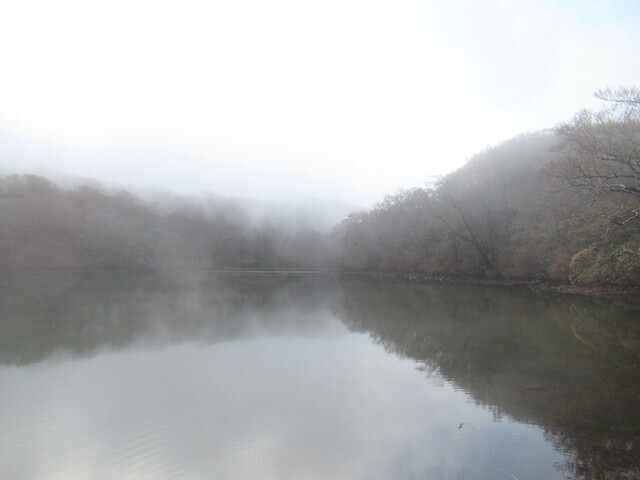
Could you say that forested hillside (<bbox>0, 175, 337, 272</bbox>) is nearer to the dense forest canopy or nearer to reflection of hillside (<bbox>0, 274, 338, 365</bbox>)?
the dense forest canopy

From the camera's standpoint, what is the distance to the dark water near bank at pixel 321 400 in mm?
5477

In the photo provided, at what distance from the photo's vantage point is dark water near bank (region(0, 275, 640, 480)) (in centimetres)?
548

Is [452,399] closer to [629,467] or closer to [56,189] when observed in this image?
[629,467]

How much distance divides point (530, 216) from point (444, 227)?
9853 mm

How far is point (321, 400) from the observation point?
25.9 ft

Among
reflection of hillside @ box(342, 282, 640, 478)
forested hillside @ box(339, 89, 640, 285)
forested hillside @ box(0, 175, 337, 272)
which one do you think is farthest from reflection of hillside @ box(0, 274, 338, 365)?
forested hillside @ box(0, 175, 337, 272)

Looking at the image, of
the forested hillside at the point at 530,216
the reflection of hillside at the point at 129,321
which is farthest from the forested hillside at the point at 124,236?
the reflection of hillside at the point at 129,321

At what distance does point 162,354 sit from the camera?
11.4 m

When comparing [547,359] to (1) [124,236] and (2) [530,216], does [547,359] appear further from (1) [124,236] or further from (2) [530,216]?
(1) [124,236]

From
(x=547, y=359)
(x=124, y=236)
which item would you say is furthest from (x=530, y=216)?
(x=124, y=236)

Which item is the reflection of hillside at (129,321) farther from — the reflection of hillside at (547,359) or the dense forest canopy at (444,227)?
the dense forest canopy at (444,227)

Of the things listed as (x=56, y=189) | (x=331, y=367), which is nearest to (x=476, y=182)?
(x=331, y=367)

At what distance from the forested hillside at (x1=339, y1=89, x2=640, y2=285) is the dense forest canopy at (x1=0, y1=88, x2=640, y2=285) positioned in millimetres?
86

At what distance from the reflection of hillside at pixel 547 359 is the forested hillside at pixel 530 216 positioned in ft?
9.54
